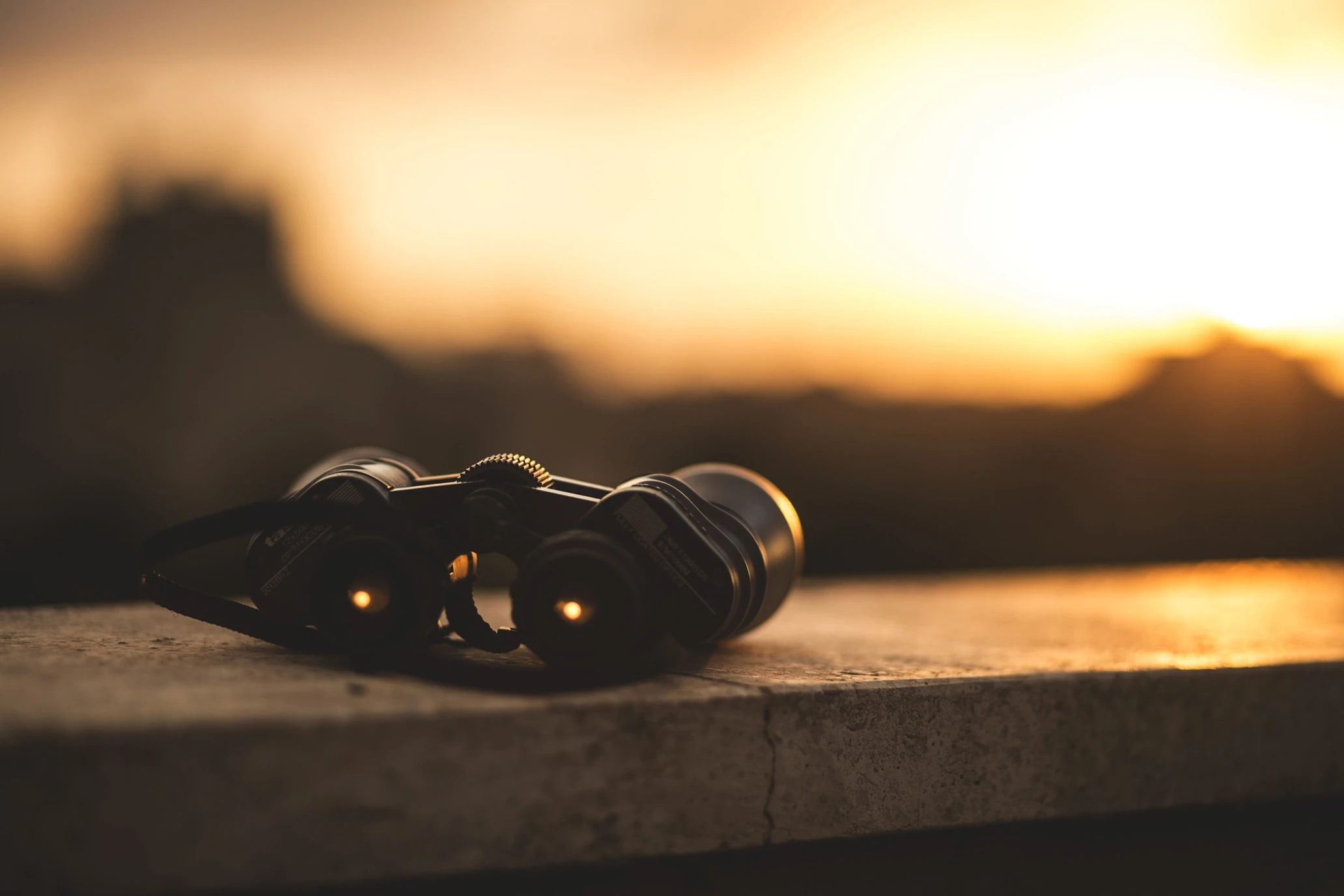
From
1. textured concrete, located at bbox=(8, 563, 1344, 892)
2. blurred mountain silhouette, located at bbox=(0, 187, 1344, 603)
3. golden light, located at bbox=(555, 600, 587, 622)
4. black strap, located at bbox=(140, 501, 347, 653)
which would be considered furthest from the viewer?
blurred mountain silhouette, located at bbox=(0, 187, 1344, 603)

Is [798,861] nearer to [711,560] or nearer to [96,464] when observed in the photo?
[711,560]

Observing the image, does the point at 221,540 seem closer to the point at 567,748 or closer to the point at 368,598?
the point at 368,598

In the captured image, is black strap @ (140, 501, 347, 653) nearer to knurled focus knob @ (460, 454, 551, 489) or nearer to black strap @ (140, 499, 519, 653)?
black strap @ (140, 499, 519, 653)

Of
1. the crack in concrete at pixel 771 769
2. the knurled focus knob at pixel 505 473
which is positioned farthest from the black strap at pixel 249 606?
the crack in concrete at pixel 771 769

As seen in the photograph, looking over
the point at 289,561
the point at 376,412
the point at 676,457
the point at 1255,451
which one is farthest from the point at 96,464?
the point at 289,561

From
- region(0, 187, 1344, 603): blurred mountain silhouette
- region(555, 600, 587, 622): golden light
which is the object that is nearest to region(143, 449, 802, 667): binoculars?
region(555, 600, 587, 622): golden light

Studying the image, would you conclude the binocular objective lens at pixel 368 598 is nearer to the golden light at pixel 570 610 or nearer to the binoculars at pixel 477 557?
the binoculars at pixel 477 557

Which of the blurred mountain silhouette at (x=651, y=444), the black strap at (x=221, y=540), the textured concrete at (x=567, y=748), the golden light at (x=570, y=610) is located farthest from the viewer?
the blurred mountain silhouette at (x=651, y=444)
